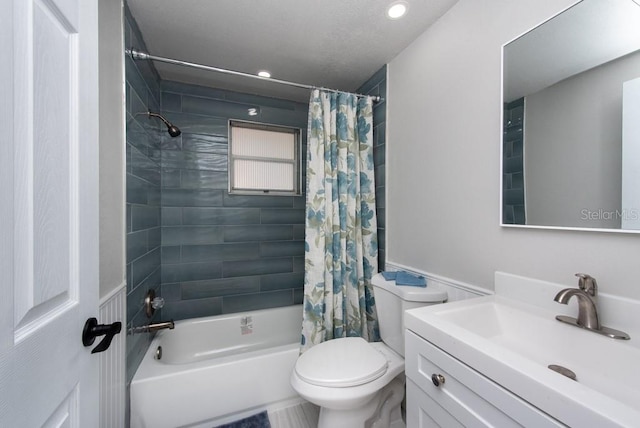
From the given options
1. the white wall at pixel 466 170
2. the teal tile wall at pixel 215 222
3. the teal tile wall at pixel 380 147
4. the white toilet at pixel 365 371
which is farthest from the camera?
the teal tile wall at pixel 215 222

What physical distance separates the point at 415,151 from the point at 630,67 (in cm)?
87

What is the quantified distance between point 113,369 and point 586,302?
181cm

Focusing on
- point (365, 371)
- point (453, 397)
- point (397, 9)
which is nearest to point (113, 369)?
point (365, 371)

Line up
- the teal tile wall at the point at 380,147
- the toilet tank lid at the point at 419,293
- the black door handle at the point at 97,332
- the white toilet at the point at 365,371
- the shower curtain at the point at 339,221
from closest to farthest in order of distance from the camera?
1. the black door handle at the point at 97,332
2. the white toilet at the point at 365,371
3. the toilet tank lid at the point at 419,293
4. the shower curtain at the point at 339,221
5. the teal tile wall at the point at 380,147

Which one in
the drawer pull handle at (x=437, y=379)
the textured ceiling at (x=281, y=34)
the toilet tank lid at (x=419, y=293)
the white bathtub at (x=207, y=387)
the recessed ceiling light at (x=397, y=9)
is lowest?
the white bathtub at (x=207, y=387)

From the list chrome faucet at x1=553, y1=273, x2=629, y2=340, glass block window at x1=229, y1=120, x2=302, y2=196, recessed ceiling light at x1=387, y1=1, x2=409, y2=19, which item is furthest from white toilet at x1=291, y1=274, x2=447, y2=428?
recessed ceiling light at x1=387, y1=1, x2=409, y2=19

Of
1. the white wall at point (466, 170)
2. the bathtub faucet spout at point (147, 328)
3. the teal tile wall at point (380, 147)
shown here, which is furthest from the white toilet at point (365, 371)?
the bathtub faucet spout at point (147, 328)

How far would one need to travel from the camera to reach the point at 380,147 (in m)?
1.90

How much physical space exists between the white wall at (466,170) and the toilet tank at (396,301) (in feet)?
0.51

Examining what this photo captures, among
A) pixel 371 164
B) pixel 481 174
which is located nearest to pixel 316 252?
pixel 371 164

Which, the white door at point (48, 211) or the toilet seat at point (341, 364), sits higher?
the white door at point (48, 211)

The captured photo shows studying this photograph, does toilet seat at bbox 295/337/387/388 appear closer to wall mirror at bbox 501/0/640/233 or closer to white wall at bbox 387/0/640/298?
white wall at bbox 387/0/640/298

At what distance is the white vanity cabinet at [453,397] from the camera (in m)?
0.58

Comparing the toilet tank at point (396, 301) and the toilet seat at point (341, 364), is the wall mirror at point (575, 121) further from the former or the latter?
the toilet seat at point (341, 364)
